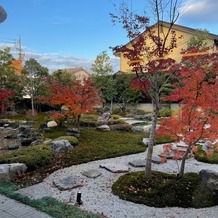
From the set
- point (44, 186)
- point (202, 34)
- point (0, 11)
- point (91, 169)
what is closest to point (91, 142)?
point (91, 169)

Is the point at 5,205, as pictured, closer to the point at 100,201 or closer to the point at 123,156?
the point at 100,201

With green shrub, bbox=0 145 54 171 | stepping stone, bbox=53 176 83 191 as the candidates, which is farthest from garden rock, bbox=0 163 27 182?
stepping stone, bbox=53 176 83 191

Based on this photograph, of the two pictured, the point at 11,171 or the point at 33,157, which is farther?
the point at 33,157

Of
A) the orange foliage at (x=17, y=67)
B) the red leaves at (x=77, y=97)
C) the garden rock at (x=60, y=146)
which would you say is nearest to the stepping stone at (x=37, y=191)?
the garden rock at (x=60, y=146)

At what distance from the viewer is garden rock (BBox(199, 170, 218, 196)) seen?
4.57m

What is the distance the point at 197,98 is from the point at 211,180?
167cm

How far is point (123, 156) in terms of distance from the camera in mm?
7527

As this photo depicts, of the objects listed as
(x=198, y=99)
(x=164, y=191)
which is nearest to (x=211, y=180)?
(x=164, y=191)

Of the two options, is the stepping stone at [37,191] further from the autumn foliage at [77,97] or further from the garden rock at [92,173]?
the autumn foliage at [77,97]

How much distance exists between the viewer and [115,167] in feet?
20.3

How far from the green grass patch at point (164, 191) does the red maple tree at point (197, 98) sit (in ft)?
1.29

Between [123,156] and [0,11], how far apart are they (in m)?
5.89

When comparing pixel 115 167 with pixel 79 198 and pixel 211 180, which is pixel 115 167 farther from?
pixel 211 180

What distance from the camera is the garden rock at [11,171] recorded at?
5077 mm
